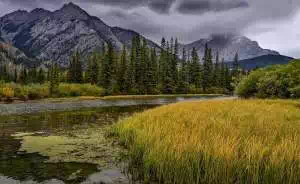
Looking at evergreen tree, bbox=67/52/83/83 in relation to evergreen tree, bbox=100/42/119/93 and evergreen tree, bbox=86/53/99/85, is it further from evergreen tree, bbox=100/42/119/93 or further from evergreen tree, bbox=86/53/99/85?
evergreen tree, bbox=100/42/119/93

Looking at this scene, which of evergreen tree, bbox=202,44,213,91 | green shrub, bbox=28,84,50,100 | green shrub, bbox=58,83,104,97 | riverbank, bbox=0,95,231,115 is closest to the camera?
riverbank, bbox=0,95,231,115

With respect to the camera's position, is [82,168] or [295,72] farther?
[295,72]

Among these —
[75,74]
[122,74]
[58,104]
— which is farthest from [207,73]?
[58,104]

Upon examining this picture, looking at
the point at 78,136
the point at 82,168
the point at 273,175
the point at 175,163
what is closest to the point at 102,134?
the point at 78,136

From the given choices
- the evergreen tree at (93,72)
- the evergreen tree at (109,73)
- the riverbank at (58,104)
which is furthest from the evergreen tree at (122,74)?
the riverbank at (58,104)

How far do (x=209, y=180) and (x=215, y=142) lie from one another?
4.30ft

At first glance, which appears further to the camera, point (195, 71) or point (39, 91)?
point (195, 71)

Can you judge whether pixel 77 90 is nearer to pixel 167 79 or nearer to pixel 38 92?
pixel 38 92

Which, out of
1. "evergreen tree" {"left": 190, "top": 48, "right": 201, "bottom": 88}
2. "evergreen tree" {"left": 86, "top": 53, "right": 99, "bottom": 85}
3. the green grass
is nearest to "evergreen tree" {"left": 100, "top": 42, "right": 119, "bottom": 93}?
"evergreen tree" {"left": 86, "top": 53, "right": 99, "bottom": 85}

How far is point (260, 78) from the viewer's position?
38156 mm

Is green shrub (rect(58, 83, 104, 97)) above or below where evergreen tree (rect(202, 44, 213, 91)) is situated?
below

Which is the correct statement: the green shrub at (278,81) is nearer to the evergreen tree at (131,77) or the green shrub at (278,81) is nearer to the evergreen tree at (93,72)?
the evergreen tree at (131,77)

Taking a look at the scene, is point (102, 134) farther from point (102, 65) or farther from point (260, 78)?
point (102, 65)

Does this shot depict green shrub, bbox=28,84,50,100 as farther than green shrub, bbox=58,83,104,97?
No
